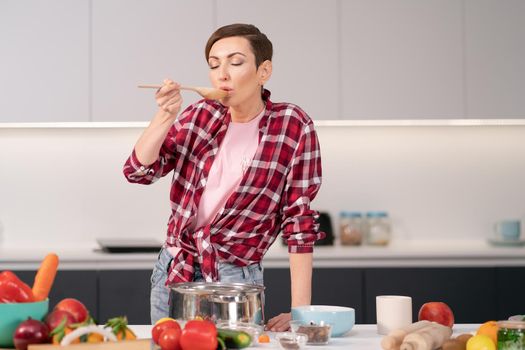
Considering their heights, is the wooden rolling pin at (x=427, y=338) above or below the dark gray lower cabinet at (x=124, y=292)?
above

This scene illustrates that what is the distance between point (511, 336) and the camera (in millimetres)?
1512

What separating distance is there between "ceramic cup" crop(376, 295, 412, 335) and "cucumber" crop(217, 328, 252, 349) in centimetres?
40

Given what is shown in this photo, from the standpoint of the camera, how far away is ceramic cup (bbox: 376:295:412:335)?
74.9 inches

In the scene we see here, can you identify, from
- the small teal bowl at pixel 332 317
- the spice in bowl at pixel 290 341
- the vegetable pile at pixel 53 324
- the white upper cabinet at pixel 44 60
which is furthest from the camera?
the white upper cabinet at pixel 44 60

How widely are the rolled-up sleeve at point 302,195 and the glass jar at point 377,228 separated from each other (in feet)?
6.96

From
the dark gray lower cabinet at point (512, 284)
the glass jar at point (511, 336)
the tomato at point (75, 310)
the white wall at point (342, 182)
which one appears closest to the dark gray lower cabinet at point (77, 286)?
the white wall at point (342, 182)

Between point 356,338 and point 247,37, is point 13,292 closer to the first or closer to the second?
point 356,338

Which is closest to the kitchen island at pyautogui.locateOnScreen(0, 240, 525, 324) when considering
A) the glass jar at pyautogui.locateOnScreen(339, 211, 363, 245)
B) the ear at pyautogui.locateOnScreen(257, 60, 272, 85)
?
the glass jar at pyautogui.locateOnScreen(339, 211, 363, 245)

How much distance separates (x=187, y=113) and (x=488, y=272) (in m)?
2.12

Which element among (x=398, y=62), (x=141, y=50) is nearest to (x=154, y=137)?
(x=141, y=50)

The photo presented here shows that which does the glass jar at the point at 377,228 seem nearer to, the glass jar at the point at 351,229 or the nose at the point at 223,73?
the glass jar at the point at 351,229

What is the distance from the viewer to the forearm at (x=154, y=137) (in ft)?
6.88

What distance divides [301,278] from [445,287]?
1.90 meters

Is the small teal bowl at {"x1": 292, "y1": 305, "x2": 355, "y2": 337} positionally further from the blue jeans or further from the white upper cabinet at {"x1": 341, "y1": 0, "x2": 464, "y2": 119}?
the white upper cabinet at {"x1": 341, "y1": 0, "x2": 464, "y2": 119}
